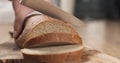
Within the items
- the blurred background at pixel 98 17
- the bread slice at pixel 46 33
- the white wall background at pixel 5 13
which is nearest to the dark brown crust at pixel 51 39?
the bread slice at pixel 46 33

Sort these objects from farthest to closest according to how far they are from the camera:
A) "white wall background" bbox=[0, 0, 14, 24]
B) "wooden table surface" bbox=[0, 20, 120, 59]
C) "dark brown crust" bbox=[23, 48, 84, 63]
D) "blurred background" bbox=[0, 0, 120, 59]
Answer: "blurred background" bbox=[0, 0, 120, 59], "wooden table surface" bbox=[0, 20, 120, 59], "white wall background" bbox=[0, 0, 14, 24], "dark brown crust" bbox=[23, 48, 84, 63]

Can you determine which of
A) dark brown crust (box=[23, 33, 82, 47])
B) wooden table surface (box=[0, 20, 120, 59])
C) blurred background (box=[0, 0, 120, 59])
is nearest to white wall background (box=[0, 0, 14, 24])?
wooden table surface (box=[0, 20, 120, 59])

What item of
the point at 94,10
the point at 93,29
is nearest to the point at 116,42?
the point at 93,29

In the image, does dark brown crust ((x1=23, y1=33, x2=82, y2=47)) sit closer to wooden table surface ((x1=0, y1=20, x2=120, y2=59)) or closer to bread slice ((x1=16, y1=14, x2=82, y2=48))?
bread slice ((x1=16, y1=14, x2=82, y2=48))

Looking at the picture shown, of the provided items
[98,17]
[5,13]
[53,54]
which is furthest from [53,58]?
[98,17]

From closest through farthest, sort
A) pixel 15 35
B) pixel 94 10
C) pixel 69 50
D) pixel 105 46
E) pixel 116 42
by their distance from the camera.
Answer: pixel 69 50 → pixel 15 35 → pixel 105 46 → pixel 116 42 → pixel 94 10

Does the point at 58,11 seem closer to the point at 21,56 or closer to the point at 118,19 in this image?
the point at 21,56

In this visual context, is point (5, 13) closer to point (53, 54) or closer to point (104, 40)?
point (53, 54)

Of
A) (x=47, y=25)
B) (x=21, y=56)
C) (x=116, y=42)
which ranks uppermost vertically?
(x=47, y=25)
